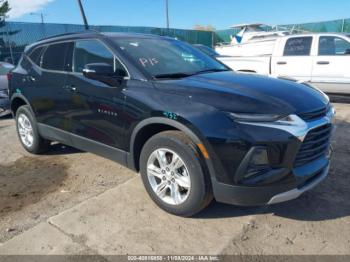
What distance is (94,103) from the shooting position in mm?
3711

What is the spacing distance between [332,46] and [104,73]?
6.92m

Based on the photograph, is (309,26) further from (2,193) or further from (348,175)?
(2,193)

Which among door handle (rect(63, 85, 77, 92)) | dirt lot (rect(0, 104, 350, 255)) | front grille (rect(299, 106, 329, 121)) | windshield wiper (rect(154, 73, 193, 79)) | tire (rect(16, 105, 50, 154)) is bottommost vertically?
dirt lot (rect(0, 104, 350, 255))

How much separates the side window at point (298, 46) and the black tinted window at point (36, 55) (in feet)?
21.1

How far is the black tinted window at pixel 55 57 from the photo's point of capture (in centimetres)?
433

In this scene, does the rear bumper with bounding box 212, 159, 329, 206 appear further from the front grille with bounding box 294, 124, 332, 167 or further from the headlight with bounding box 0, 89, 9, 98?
the headlight with bounding box 0, 89, 9, 98

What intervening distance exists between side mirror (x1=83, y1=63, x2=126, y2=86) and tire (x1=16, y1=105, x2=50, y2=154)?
6.34 ft

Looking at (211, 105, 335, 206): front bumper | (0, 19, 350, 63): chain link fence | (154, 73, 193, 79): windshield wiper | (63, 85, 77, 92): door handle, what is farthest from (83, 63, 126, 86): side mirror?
(0, 19, 350, 63): chain link fence

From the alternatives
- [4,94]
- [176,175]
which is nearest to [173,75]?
[176,175]

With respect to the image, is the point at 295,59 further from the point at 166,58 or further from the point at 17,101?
the point at 17,101

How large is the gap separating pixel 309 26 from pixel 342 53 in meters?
22.2

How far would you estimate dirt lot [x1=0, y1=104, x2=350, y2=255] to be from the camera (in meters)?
2.76

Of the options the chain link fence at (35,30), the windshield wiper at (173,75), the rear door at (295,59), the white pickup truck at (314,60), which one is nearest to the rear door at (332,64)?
the white pickup truck at (314,60)

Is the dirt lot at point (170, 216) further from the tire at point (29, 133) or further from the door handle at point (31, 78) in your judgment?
the door handle at point (31, 78)
